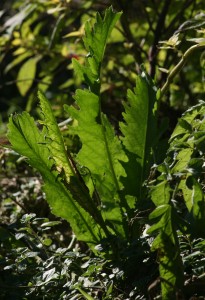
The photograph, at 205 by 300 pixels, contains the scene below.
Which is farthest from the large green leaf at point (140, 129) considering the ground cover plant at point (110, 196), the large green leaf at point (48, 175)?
the large green leaf at point (48, 175)

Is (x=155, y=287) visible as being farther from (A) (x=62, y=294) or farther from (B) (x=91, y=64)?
(B) (x=91, y=64)

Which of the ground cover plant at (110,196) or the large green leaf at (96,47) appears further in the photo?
the large green leaf at (96,47)

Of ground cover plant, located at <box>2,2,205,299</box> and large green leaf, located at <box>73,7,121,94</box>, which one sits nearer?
ground cover plant, located at <box>2,2,205,299</box>

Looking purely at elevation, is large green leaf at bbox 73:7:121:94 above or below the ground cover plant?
above

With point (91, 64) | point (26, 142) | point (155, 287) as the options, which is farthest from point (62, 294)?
point (91, 64)

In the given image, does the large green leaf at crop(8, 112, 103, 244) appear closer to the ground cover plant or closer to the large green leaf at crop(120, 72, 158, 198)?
the ground cover plant

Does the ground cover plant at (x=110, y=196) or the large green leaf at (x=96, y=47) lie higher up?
the large green leaf at (x=96, y=47)

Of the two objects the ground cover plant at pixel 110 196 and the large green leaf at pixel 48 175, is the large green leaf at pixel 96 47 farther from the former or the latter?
the large green leaf at pixel 48 175

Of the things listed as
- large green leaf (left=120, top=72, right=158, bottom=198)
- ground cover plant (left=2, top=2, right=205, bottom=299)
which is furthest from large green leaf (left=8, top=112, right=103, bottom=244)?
large green leaf (left=120, top=72, right=158, bottom=198)
